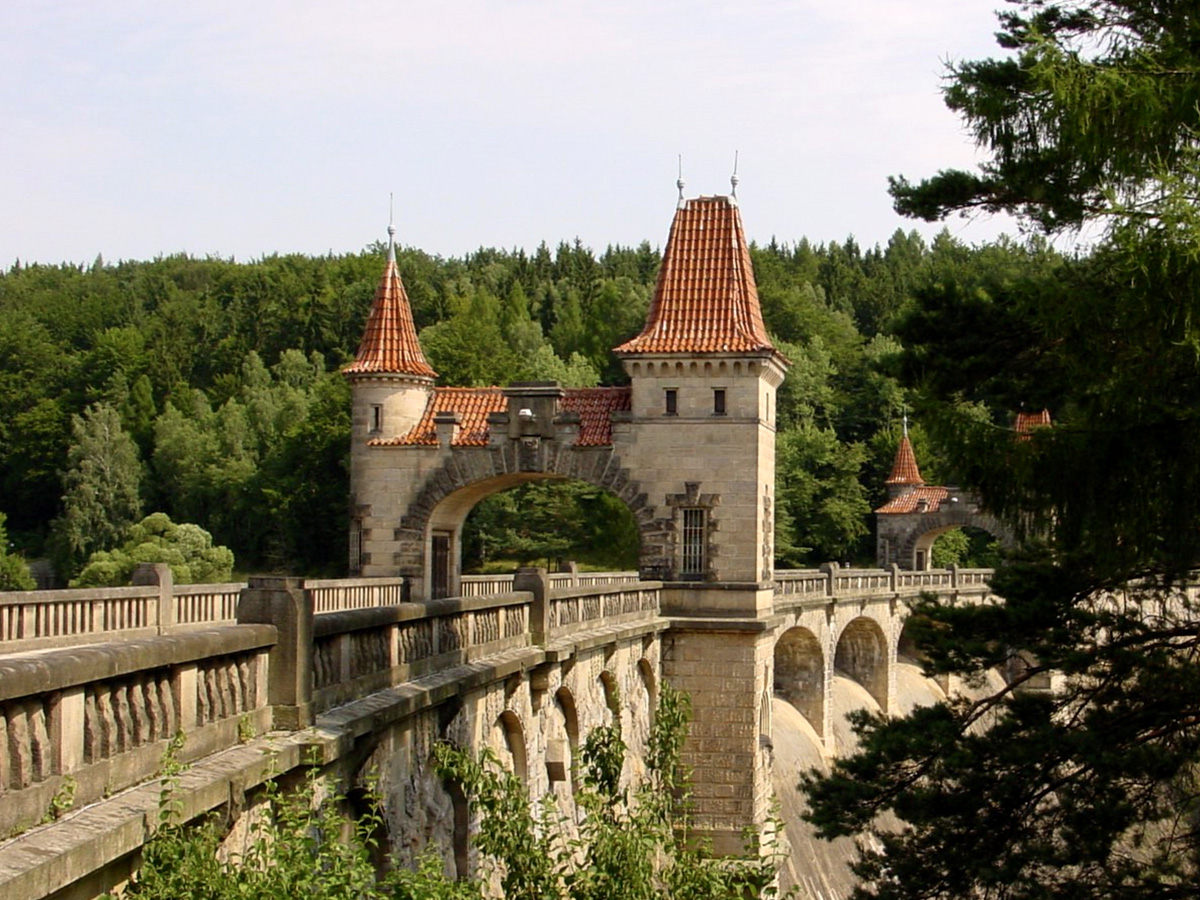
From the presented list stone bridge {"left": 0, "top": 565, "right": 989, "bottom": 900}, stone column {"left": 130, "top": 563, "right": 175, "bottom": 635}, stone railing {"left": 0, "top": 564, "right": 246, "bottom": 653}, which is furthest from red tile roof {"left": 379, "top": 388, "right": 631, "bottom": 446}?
stone column {"left": 130, "top": 563, "right": 175, "bottom": 635}

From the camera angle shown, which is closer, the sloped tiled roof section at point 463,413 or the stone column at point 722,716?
the stone column at point 722,716

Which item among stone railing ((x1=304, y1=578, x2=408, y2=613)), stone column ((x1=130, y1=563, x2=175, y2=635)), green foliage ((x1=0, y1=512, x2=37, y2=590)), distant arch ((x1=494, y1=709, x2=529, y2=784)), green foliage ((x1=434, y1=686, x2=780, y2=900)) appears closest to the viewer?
green foliage ((x1=434, y1=686, x2=780, y2=900))

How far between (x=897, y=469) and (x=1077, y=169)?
41.9 m

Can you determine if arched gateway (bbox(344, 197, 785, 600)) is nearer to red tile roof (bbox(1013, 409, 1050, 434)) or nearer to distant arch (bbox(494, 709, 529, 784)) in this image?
red tile roof (bbox(1013, 409, 1050, 434))

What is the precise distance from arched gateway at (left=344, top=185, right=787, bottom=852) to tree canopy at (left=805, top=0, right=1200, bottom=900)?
9364mm

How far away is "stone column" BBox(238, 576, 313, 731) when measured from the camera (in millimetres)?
8812

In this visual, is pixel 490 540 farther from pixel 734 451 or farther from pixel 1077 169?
pixel 1077 169

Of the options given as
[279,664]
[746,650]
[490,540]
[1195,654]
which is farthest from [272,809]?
[490,540]

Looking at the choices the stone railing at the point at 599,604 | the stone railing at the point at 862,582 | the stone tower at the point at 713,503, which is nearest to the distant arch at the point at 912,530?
the stone railing at the point at 862,582

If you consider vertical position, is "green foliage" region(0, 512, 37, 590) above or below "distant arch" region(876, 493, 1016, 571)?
below

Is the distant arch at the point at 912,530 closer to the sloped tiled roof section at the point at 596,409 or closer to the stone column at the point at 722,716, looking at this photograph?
the sloped tiled roof section at the point at 596,409

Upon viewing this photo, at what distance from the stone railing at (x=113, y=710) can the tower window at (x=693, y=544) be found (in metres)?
19.3

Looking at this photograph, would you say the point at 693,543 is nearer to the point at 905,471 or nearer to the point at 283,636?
the point at 283,636

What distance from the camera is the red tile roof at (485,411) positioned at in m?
28.5
